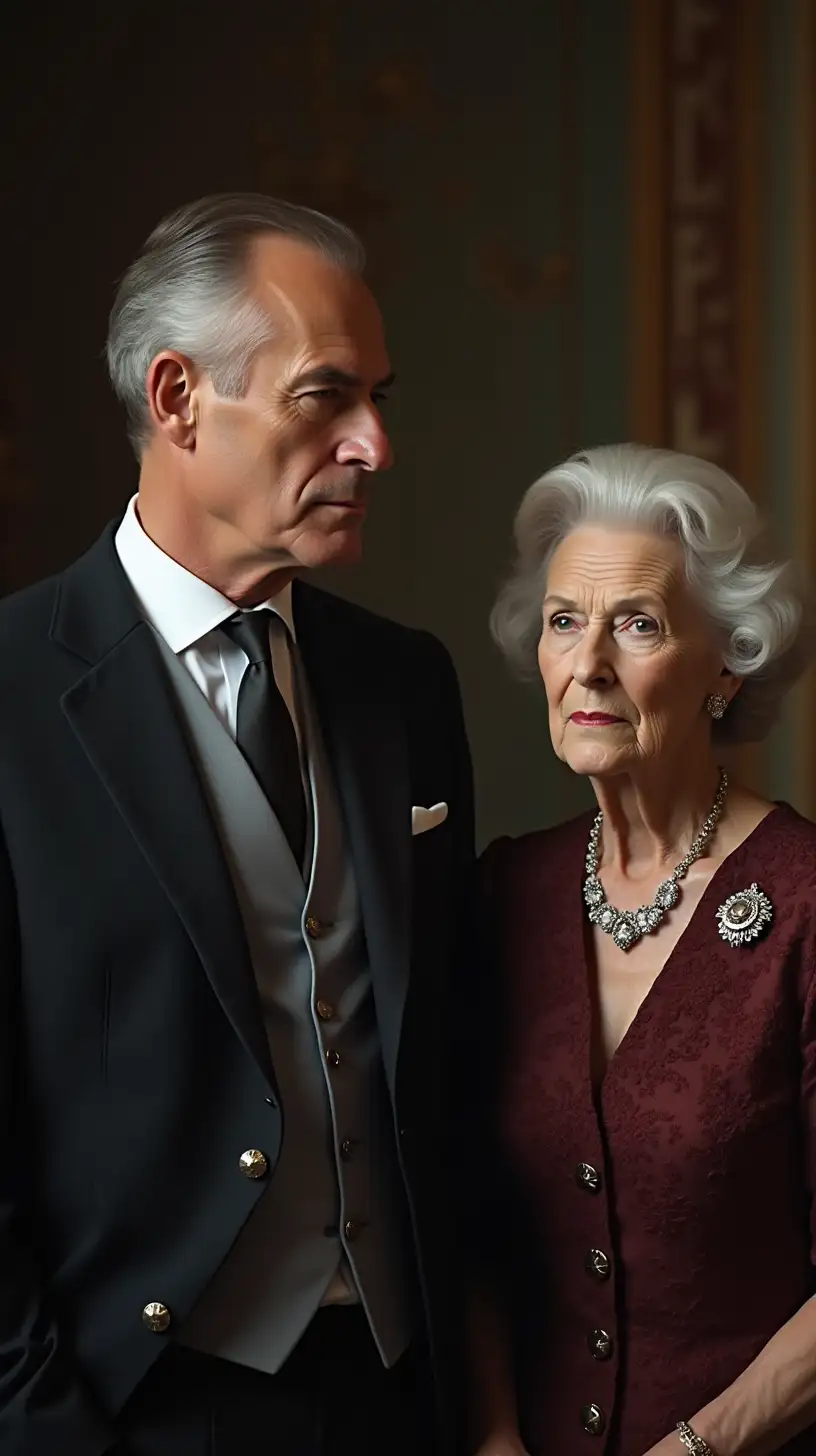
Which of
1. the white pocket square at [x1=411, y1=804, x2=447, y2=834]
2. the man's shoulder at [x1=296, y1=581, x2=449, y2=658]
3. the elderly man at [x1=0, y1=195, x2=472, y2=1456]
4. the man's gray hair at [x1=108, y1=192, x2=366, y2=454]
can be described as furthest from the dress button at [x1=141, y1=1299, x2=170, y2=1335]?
the man's gray hair at [x1=108, y1=192, x2=366, y2=454]

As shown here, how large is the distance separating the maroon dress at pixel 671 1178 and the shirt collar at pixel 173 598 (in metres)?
0.56

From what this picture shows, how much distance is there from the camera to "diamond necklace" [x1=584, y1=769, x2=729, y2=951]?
209cm

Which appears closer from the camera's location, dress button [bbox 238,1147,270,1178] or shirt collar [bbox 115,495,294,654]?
dress button [bbox 238,1147,270,1178]

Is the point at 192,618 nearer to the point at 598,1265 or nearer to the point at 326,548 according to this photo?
the point at 326,548

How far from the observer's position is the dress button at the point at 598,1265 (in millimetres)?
1991

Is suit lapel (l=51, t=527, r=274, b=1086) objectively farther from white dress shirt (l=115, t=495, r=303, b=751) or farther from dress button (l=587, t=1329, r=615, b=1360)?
dress button (l=587, t=1329, r=615, b=1360)

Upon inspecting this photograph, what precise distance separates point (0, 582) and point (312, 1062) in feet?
5.05

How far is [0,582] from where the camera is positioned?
322cm

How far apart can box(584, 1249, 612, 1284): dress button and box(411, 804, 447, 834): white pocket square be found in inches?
19.0

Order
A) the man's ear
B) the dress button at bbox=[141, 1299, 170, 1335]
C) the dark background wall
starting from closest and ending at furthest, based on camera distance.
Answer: the dress button at bbox=[141, 1299, 170, 1335] → the man's ear → the dark background wall

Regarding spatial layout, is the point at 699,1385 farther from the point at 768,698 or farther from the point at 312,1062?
the point at 768,698

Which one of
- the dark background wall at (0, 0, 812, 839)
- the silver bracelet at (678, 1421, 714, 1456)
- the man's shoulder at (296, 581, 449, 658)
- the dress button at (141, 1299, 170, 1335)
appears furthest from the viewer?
the dark background wall at (0, 0, 812, 839)

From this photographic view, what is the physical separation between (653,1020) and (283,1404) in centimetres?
54

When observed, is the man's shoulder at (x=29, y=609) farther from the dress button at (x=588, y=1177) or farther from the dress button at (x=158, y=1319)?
the dress button at (x=588, y=1177)
